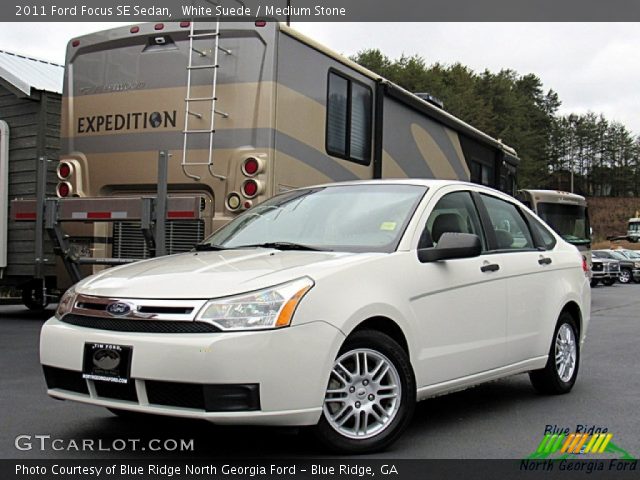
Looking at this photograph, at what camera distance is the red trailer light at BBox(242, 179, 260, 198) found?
28.1 feet

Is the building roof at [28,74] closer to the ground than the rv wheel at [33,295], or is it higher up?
higher up

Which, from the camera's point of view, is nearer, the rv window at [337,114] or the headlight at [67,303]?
the headlight at [67,303]

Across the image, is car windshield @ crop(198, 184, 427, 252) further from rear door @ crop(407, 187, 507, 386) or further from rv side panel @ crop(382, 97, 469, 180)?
rv side panel @ crop(382, 97, 469, 180)

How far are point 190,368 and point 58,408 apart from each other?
2154 mm

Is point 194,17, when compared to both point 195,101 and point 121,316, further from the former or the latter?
point 121,316

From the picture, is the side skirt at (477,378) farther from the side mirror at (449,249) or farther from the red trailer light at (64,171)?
the red trailer light at (64,171)

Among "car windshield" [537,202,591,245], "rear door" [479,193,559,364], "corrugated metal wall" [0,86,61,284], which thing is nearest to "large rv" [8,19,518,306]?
"corrugated metal wall" [0,86,61,284]

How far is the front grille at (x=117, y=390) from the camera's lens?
4148mm

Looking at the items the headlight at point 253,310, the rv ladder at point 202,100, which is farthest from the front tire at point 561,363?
the rv ladder at point 202,100

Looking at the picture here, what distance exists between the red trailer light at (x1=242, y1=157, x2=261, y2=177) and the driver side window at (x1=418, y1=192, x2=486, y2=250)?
3.24m

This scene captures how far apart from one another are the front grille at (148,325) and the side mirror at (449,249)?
1573 millimetres

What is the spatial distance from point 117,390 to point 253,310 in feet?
2.73

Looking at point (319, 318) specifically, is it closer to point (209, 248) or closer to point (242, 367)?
point (242, 367)

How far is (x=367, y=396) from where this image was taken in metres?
4.50
